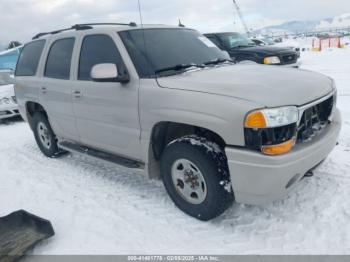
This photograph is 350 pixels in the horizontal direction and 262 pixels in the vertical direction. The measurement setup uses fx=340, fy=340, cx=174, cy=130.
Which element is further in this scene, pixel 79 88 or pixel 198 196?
pixel 79 88

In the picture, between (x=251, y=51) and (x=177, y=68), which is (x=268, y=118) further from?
(x=251, y=51)

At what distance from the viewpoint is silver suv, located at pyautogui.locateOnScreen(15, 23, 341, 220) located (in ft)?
9.02

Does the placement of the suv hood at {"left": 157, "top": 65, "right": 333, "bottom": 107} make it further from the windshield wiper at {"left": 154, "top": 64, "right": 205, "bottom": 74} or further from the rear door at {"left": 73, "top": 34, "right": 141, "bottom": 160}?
the rear door at {"left": 73, "top": 34, "right": 141, "bottom": 160}

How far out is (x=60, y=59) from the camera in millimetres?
4785

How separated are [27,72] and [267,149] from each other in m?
4.48

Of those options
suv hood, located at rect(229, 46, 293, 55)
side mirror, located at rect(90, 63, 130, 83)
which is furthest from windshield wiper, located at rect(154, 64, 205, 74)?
suv hood, located at rect(229, 46, 293, 55)

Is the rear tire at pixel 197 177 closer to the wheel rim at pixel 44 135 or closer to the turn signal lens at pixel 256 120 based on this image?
the turn signal lens at pixel 256 120

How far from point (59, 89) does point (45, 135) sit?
1323mm

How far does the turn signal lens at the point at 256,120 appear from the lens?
2.66m

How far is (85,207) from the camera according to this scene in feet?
12.6

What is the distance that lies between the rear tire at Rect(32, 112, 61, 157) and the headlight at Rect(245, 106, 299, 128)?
145 inches

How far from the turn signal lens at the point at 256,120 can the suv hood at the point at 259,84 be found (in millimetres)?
110

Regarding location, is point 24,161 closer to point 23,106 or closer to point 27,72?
point 23,106

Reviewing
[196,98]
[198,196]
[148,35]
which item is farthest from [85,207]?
[148,35]
